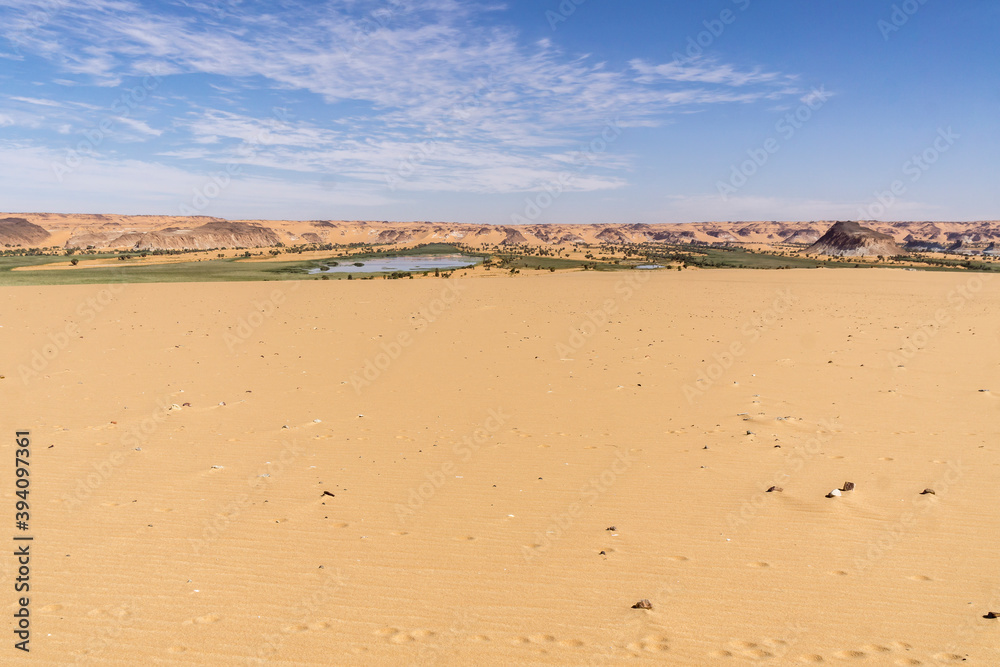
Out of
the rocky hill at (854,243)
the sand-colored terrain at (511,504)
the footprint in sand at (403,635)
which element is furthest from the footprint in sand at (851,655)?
the rocky hill at (854,243)

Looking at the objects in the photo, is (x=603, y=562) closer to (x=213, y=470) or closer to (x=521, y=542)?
(x=521, y=542)

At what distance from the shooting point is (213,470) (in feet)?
26.3

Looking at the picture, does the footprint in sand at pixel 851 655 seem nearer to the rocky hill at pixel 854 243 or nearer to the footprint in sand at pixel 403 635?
the footprint in sand at pixel 403 635

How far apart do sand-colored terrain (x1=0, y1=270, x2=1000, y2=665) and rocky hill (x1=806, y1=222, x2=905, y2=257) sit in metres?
77.2

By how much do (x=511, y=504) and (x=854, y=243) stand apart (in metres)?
94.9

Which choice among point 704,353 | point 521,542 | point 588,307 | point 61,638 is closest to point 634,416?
point 521,542

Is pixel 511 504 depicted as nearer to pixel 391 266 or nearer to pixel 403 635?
pixel 403 635

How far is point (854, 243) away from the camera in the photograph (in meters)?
85.4

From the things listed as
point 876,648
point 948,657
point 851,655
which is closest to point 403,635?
point 851,655

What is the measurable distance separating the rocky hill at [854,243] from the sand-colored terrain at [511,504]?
77197 millimetres

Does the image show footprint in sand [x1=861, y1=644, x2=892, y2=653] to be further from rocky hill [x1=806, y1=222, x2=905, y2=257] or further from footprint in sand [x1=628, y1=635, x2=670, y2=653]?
rocky hill [x1=806, y1=222, x2=905, y2=257]

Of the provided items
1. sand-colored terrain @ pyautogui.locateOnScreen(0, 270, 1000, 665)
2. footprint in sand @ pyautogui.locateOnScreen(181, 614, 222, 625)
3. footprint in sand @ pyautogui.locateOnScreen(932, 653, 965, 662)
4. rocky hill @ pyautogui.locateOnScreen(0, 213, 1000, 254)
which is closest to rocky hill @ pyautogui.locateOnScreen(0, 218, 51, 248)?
rocky hill @ pyautogui.locateOnScreen(0, 213, 1000, 254)

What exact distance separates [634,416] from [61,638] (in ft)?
28.1

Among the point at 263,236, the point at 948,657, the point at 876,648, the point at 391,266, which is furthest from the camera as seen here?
the point at 263,236
